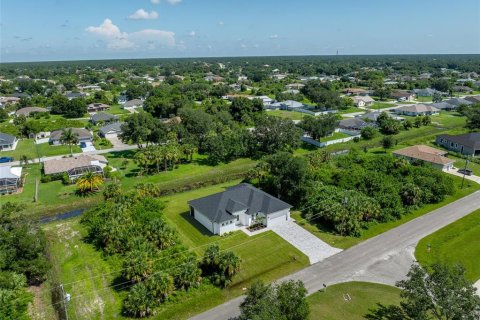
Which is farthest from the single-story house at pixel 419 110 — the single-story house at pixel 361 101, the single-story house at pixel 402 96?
the single-story house at pixel 402 96

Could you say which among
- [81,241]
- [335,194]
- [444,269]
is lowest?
[81,241]

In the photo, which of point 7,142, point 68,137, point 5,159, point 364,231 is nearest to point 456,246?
point 364,231

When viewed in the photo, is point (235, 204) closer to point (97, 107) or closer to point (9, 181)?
point (9, 181)

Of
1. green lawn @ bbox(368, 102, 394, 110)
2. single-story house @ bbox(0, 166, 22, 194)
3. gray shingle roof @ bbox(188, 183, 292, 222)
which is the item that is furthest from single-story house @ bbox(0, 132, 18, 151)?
green lawn @ bbox(368, 102, 394, 110)

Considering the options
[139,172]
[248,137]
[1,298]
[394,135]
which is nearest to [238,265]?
[1,298]

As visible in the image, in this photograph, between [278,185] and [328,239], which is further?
[278,185]

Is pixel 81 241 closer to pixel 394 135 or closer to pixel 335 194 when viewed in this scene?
pixel 335 194
